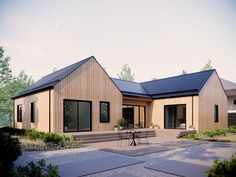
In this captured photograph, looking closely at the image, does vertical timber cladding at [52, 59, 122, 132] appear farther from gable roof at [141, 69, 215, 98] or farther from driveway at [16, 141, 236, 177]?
gable roof at [141, 69, 215, 98]

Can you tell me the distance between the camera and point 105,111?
55.1 ft

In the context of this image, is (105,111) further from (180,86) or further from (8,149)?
(8,149)

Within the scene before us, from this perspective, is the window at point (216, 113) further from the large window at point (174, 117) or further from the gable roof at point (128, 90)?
the gable roof at point (128, 90)

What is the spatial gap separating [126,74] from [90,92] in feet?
121

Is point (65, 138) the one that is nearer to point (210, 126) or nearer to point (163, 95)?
point (163, 95)

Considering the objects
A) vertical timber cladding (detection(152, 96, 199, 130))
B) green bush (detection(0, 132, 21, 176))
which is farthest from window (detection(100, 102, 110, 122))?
green bush (detection(0, 132, 21, 176))

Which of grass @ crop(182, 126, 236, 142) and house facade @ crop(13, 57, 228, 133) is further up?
house facade @ crop(13, 57, 228, 133)

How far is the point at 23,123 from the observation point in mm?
19281

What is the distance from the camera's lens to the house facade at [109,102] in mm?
14383

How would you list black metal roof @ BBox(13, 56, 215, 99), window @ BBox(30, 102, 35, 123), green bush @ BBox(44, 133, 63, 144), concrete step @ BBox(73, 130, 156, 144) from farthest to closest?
black metal roof @ BBox(13, 56, 215, 99) < window @ BBox(30, 102, 35, 123) < concrete step @ BBox(73, 130, 156, 144) < green bush @ BBox(44, 133, 63, 144)

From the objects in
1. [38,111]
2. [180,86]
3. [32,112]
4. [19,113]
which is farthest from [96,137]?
A: [19,113]

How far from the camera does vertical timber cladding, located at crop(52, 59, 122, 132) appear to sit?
13.8 metres

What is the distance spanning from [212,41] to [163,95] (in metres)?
7.17

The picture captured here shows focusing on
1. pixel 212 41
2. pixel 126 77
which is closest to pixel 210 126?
pixel 212 41
